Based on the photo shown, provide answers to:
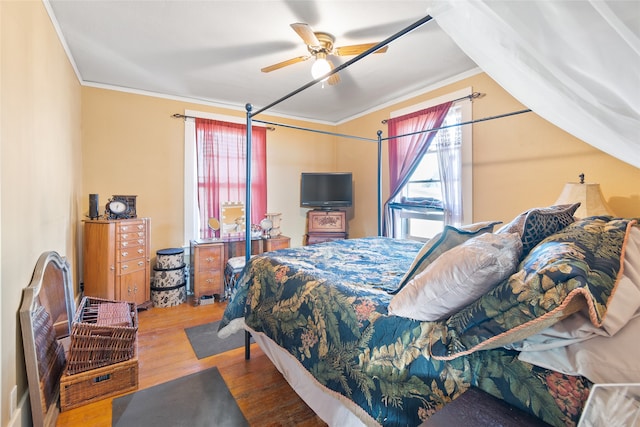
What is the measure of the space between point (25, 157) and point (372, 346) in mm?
2040

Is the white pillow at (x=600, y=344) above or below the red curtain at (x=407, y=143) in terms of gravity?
below

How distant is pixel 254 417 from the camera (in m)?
1.65

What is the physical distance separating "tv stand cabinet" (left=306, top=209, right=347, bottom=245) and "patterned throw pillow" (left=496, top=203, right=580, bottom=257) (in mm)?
3118

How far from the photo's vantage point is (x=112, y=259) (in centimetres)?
293

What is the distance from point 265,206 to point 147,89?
6.76 feet

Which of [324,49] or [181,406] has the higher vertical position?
[324,49]

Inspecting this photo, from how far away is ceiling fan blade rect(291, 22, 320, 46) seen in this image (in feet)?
6.20

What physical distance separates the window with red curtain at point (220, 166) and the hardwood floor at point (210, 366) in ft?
4.79

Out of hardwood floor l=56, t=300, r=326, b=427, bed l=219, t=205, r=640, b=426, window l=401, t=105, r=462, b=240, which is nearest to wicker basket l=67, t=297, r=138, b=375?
→ hardwood floor l=56, t=300, r=326, b=427

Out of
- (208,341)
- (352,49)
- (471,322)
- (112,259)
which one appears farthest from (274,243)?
(471,322)

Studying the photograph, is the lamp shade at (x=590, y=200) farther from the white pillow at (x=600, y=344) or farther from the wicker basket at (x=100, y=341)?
the wicker basket at (x=100, y=341)

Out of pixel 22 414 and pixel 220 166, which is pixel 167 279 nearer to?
pixel 220 166

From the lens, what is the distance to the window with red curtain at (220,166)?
3838 mm

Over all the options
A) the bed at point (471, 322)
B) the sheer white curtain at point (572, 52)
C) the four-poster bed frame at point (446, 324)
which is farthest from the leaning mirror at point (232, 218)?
the sheer white curtain at point (572, 52)
